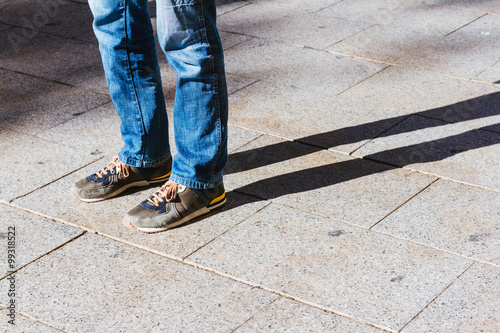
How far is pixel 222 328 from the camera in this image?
2.62m

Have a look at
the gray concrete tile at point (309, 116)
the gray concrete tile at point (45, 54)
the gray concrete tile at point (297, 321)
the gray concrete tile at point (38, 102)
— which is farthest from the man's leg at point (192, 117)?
the gray concrete tile at point (45, 54)

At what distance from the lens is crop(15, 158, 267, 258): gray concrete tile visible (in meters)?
3.19

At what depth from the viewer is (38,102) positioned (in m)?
4.66

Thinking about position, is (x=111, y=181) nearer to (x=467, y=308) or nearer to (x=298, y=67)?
(x=467, y=308)

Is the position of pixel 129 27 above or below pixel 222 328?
above

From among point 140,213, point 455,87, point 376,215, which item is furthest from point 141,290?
point 455,87

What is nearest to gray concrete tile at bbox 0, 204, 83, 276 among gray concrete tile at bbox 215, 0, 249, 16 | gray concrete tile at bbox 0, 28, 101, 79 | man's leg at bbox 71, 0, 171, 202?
man's leg at bbox 71, 0, 171, 202

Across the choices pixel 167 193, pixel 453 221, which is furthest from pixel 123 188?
pixel 453 221

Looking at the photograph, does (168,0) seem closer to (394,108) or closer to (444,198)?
(444,198)

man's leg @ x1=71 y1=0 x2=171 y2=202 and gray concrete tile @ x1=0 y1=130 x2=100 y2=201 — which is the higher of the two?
man's leg @ x1=71 y1=0 x2=171 y2=202

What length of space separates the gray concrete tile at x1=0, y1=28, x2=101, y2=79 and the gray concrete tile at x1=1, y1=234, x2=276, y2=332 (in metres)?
2.36

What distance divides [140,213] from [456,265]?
4.54ft

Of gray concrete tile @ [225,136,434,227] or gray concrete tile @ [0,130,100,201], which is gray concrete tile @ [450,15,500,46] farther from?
gray concrete tile @ [0,130,100,201]

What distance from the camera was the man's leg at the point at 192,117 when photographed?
3.01 meters
